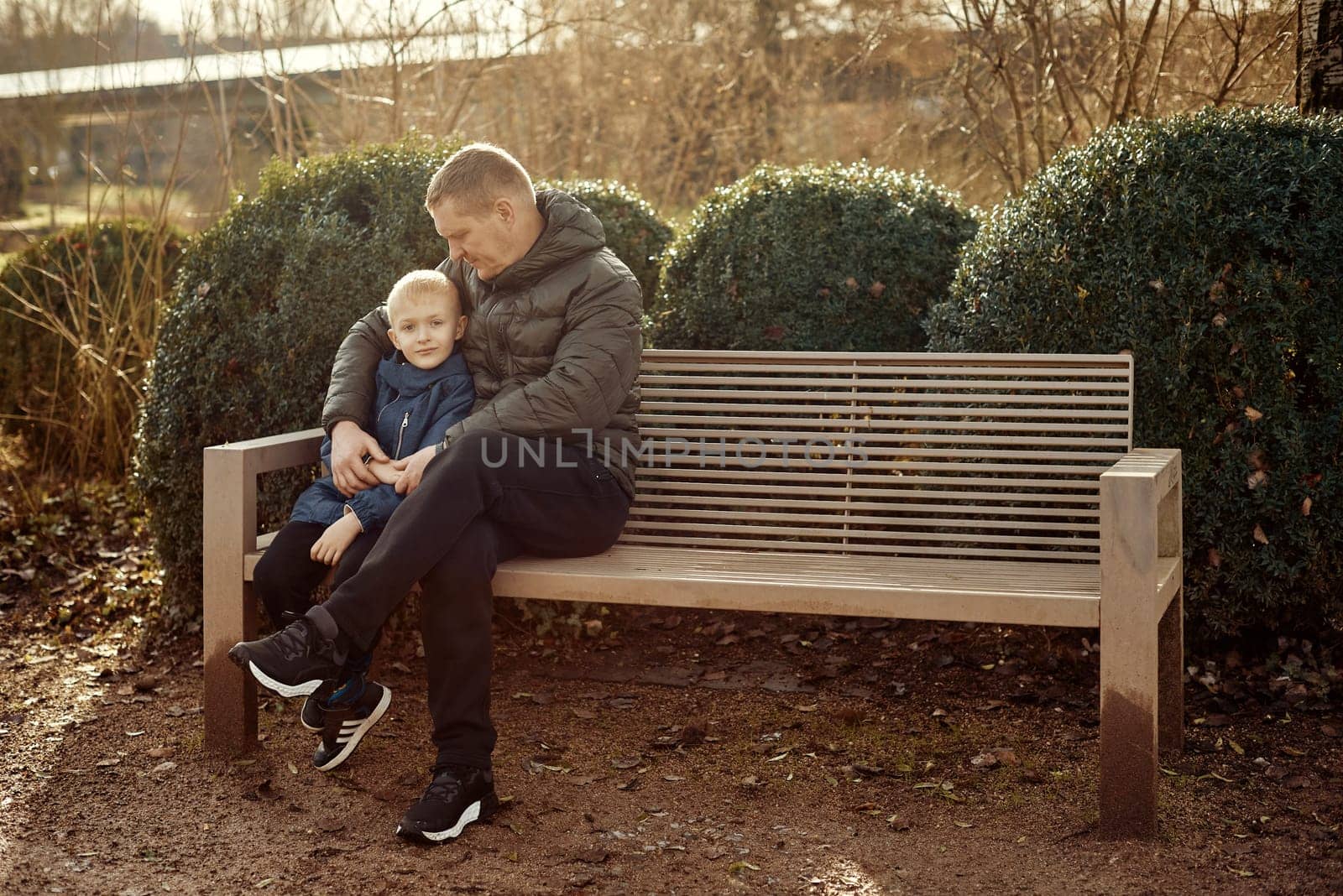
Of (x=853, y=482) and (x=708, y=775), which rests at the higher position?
(x=853, y=482)

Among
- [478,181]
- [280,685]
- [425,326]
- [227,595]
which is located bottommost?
[280,685]

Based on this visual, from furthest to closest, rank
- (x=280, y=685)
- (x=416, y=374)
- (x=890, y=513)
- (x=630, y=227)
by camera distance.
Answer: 1. (x=630, y=227)
2. (x=890, y=513)
3. (x=416, y=374)
4. (x=280, y=685)

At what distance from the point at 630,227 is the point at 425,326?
1.54 meters

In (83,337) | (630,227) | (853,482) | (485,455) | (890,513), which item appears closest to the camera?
(485,455)

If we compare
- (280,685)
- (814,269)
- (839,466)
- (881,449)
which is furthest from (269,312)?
(881,449)

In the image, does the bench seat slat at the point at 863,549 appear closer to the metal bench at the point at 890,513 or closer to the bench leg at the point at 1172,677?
the metal bench at the point at 890,513

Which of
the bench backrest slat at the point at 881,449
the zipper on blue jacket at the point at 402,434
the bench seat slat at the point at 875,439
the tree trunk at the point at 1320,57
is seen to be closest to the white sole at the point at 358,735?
the zipper on blue jacket at the point at 402,434

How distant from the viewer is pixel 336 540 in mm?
3350

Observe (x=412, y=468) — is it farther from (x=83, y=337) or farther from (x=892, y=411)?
(x=83, y=337)

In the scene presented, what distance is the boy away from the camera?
335 cm

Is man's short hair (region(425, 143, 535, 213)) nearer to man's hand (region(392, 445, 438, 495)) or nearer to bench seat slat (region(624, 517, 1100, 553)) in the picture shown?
man's hand (region(392, 445, 438, 495))

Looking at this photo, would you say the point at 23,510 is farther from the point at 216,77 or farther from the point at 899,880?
the point at 899,880

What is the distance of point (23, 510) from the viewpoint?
5840 mm

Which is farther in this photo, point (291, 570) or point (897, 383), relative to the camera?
point (897, 383)
